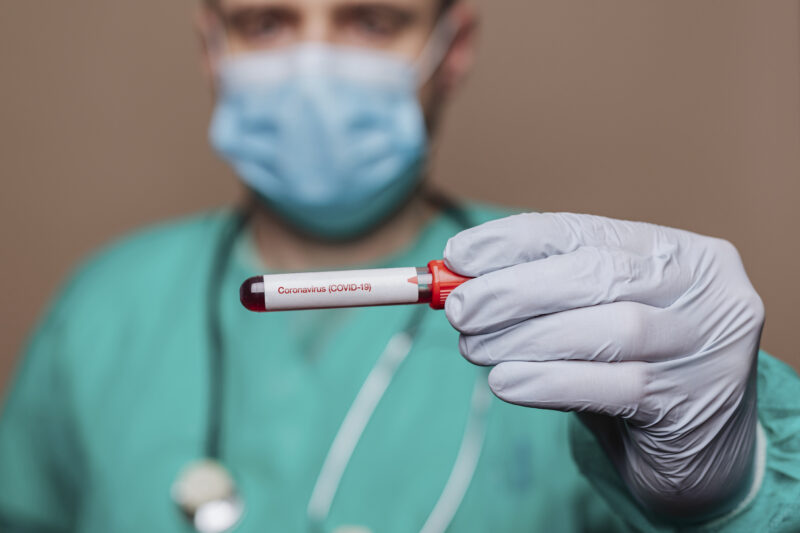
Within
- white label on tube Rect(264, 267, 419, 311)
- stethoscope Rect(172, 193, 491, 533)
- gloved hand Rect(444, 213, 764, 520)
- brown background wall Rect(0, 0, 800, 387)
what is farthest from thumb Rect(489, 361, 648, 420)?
brown background wall Rect(0, 0, 800, 387)

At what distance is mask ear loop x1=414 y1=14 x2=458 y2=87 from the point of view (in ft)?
3.53

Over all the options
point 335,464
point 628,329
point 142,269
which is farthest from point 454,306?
point 142,269

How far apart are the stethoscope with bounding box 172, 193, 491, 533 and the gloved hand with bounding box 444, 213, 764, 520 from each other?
0.94 feet

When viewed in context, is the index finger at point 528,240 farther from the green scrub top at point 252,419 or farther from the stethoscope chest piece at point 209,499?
the stethoscope chest piece at point 209,499

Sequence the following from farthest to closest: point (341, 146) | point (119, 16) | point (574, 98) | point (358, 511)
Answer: point (119, 16) < point (574, 98) < point (341, 146) < point (358, 511)

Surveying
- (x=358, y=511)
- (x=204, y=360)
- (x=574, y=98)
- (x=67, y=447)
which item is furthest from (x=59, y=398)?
(x=574, y=98)

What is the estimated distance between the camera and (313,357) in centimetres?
101

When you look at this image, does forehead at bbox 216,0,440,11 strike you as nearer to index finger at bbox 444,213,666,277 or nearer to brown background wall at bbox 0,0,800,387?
brown background wall at bbox 0,0,800,387

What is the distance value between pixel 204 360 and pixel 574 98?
74cm

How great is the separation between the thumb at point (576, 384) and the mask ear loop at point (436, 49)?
0.59 metres

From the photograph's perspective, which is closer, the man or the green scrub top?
the man

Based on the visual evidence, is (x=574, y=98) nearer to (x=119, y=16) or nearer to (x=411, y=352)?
(x=411, y=352)

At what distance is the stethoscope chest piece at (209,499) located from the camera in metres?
0.90

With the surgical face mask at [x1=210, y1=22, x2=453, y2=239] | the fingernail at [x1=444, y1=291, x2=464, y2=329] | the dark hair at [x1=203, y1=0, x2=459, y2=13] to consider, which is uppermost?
the dark hair at [x1=203, y1=0, x2=459, y2=13]
